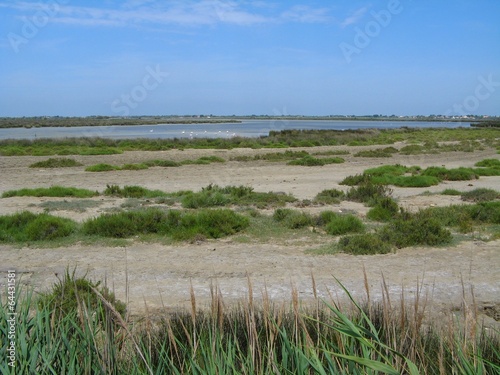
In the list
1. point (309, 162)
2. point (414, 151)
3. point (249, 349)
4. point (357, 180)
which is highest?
point (249, 349)

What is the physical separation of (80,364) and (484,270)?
6.84 metres

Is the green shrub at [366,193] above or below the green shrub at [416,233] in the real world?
below

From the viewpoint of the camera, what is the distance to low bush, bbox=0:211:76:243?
11.2 meters

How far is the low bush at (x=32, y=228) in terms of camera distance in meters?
11.2

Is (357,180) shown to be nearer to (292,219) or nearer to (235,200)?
(235,200)

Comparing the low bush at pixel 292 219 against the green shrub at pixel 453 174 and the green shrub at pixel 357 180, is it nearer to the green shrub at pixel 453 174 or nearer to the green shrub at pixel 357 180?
the green shrub at pixel 357 180

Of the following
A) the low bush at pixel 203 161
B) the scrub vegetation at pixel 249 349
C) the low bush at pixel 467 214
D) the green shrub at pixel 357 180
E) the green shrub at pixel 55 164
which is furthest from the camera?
the low bush at pixel 203 161

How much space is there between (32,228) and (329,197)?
8.07 m

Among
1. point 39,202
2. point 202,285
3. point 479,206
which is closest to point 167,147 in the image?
point 39,202

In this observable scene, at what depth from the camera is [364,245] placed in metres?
9.98

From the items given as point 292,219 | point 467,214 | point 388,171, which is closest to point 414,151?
point 388,171

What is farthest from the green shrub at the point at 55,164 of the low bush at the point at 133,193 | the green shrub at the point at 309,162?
the low bush at the point at 133,193

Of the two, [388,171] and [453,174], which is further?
[388,171]

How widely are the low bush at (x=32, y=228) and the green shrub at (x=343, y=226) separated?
5476 mm
